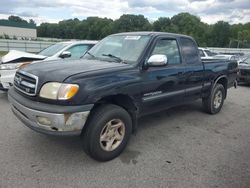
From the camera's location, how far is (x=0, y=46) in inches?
1201

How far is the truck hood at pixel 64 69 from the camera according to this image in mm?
3395

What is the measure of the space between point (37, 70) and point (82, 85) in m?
0.82

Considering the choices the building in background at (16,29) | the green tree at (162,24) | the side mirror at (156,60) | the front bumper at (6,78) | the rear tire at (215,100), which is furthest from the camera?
the building in background at (16,29)

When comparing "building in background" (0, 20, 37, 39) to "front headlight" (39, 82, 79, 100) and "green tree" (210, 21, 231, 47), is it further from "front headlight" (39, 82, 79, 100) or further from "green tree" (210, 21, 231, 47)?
"front headlight" (39, 82, 79, 100)

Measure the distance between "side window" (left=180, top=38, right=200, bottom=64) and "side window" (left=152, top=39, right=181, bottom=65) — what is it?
22 centimetres

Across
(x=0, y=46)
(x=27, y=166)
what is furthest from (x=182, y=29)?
(x=27, y=166)

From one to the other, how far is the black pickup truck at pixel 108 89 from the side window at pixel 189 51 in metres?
0.02

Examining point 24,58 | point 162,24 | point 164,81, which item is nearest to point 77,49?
point 24,58

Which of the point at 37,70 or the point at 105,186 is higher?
the point at 37,70

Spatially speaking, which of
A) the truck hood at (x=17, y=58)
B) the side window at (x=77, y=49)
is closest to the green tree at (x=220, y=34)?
the side window at (x=77, y=49)

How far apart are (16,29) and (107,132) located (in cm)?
8982

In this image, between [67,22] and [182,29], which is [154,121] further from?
[67,22]

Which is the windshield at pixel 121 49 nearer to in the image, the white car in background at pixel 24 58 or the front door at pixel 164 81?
the front door at pixel 164 81

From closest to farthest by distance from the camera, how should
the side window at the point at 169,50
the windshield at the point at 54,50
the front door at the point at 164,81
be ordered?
the front door at the point at 164,81 → the side window at the point at 169,50 → the windshield at the point at 54,50
